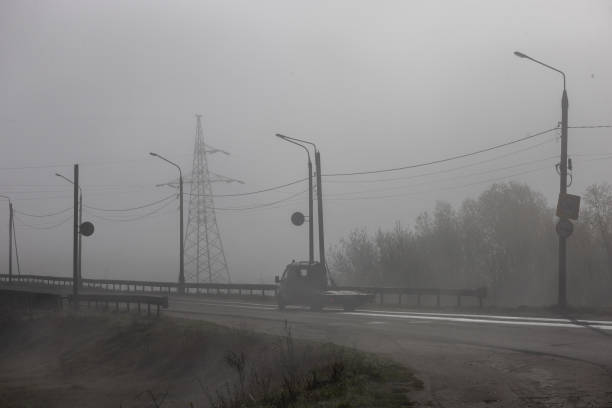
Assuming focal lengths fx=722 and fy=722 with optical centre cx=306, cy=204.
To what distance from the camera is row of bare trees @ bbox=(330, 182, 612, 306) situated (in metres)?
42.0

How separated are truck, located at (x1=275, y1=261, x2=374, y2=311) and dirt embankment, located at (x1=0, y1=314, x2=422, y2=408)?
7749mm

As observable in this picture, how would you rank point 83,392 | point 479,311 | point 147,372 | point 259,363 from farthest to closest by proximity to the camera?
point 479,311 → point 147,372 → point 83,392 → point 259,363

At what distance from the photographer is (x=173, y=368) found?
18891 millimetres

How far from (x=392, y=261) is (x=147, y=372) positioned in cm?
3675

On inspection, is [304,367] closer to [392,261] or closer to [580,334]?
[580,334]

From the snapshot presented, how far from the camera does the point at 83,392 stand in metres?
17.9

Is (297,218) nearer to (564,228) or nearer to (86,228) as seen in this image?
(86,228)

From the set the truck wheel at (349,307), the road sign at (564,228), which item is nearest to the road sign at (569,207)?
the road sign at (564,228)

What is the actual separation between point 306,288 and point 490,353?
18990 millimetres

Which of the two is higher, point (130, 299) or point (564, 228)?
point (564, 228)

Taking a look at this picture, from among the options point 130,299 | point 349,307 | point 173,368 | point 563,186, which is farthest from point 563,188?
point 130,299

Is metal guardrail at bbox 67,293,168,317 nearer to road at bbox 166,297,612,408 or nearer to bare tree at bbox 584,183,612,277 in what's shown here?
road at bbox 166,297,612,408

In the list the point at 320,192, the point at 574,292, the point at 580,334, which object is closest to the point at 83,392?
the point at 580,334

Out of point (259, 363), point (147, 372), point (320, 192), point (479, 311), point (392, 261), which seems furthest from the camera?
point (392, 261)
